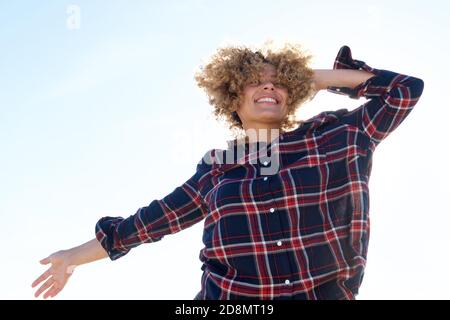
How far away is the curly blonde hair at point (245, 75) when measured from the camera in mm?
4844

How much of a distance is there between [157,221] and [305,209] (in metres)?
1.28

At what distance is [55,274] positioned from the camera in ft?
15.1

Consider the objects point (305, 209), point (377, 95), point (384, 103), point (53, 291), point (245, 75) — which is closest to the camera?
point (305, 209)

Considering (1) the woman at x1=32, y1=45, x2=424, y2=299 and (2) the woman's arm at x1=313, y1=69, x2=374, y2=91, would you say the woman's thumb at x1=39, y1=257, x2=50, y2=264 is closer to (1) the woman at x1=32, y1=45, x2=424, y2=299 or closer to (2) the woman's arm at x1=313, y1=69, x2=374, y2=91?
(1) the woman at x1=32, y1=45, x2=424, y2=299

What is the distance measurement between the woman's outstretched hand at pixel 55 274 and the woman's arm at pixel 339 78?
2.37 meters

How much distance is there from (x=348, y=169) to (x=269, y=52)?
4.87 ft

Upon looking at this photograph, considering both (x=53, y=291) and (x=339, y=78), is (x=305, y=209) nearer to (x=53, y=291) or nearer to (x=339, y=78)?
(x=339, y=78)

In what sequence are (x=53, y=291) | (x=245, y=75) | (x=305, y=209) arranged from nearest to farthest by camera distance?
1. (x=305, y=209)
2. (x=53, y=291)
3. (x=245, y=75)

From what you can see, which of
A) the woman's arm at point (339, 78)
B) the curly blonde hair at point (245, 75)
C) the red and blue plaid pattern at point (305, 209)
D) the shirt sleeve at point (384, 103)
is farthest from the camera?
the curly blonde hair at point (245, 75)

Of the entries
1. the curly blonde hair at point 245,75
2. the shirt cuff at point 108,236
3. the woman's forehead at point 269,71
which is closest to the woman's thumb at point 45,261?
the shirt cuff at point 108,236

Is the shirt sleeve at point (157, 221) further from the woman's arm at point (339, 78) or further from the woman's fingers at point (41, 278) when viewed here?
the woman's arm at point (339, 78)

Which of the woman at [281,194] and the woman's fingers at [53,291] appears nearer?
the woman at [281,194]

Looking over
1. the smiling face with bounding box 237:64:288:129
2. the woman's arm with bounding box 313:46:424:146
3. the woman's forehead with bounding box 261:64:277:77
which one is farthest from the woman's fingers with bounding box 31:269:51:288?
the woman's arm with bounding box 313:46:424:146

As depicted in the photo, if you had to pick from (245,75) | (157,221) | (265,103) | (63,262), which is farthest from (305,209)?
(63,262)
